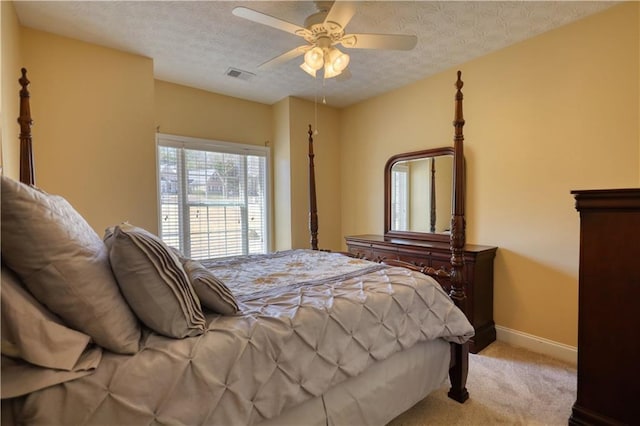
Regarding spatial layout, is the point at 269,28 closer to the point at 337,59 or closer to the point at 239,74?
the point at 337,59

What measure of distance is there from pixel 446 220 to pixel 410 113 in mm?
1306

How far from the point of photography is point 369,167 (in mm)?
4129

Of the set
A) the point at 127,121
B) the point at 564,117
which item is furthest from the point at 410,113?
the point at 127,121

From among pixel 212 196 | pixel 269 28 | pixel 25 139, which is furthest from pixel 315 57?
pixel 212 196

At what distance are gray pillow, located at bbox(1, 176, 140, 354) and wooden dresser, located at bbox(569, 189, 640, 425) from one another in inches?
81.3

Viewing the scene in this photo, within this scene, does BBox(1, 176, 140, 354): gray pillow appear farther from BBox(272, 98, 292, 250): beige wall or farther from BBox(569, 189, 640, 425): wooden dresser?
BBox(272, 98, 292, 250): beige wall

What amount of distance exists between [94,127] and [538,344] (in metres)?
4.24

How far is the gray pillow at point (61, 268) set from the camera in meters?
0.83

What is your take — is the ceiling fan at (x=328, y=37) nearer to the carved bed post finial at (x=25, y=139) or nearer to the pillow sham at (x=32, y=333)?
the carved bed post finial at (x=25, y=139)

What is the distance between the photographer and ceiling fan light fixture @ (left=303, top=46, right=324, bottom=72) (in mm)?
2046

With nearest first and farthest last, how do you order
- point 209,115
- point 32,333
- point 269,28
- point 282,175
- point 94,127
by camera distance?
point 32,333 → point 269,28 → point 94,127 → point 209,115 → point 282,175

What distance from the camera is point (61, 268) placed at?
0.86 meters

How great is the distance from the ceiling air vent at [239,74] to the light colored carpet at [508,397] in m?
3.29

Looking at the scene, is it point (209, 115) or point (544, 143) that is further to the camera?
point (209, 115)
